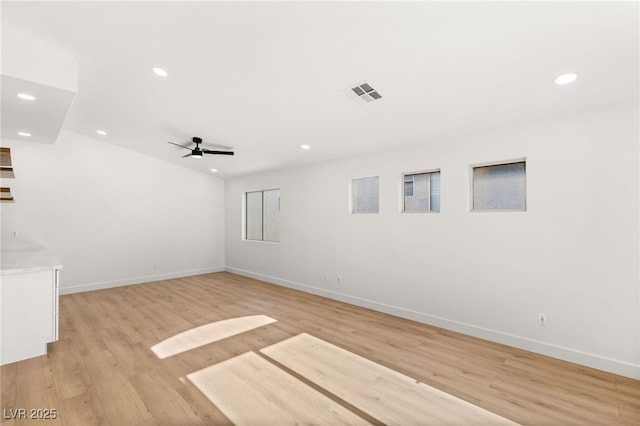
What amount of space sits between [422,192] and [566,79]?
6.71ft

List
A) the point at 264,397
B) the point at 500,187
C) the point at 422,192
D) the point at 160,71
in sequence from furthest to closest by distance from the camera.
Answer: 1. the point at 422,192
2. the point at 500,187
3. the point at 160,71
4. the point at 264,397

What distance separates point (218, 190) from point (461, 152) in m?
6.30

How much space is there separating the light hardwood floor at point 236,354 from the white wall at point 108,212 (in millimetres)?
1522

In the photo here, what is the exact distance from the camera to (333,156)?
5.17 meters

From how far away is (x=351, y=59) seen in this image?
2.53 metres

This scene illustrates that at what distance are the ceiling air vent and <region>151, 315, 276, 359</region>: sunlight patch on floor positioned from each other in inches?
126

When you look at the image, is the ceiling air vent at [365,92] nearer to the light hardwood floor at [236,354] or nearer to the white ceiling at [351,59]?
the white ceiling at [351,59]

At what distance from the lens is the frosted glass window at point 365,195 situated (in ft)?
15.9

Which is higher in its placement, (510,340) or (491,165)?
(491,165)

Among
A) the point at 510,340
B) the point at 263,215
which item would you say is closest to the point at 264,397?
the point at 510,340

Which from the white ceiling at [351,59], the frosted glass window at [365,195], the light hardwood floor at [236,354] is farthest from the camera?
the frosted glass window at [365,195]

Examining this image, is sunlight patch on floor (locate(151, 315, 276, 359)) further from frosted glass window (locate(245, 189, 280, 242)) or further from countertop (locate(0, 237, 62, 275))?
frosted glass window (locate(245, 189, 280, 242))

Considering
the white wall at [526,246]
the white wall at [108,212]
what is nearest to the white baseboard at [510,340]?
the white wall at [526,246]

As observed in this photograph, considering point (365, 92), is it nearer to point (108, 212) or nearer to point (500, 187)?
point (500, 187)
